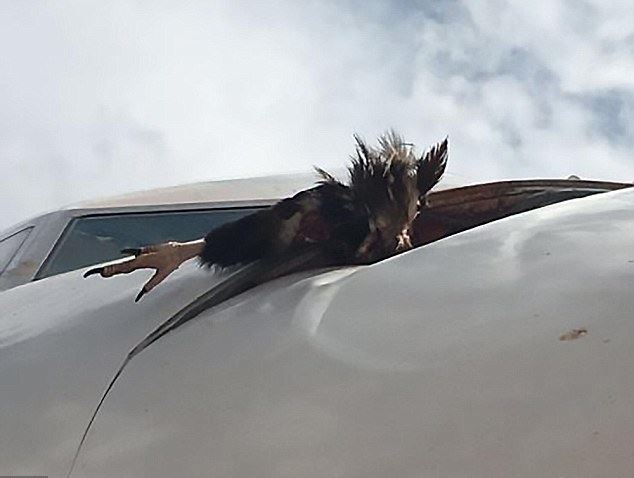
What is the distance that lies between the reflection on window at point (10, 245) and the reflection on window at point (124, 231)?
21cm

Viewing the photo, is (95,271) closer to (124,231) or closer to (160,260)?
(160,260)

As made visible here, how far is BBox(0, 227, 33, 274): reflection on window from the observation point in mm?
4898

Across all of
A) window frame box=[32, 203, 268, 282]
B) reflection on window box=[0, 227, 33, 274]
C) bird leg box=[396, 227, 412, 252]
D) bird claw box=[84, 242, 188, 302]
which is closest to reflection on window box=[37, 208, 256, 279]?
window frame box=[32, 203, 268, 282]

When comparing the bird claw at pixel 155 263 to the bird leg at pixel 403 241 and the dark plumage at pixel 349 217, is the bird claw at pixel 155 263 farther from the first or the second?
the bird leg at pixel 403 241

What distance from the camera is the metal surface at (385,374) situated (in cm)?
136

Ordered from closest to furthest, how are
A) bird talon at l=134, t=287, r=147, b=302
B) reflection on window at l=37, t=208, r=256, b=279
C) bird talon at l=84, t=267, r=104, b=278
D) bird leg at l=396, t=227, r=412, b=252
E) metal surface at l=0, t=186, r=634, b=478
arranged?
metal surface at l=0, t=186, r=634, b=478 < bird leg at l=396, t=227, r=412, b=252 < bird talon at l=134, t=287, r=147, b=302 < bird talon at l=84, t=267, r=104, b=278 < reflection on window at l=37, t=208, r=256, b=279

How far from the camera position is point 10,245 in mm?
5172

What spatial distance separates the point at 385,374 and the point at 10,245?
3.96m

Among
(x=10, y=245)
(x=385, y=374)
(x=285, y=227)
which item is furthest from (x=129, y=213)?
(x=385, y=374)

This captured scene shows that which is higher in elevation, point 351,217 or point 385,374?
point 351,217

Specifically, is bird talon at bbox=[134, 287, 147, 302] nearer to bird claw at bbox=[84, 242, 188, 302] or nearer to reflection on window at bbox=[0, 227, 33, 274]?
bird claw at bbox=[84, 242, 188, 302]

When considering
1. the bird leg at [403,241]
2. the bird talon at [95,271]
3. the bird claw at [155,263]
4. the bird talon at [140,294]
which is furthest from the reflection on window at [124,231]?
the bird leg at [403,241]

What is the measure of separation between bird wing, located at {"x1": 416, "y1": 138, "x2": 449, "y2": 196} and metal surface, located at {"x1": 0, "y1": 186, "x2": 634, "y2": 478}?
27cm

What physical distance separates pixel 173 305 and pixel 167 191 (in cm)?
350
